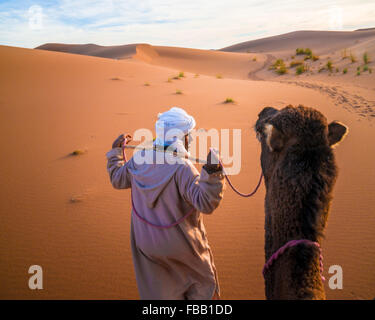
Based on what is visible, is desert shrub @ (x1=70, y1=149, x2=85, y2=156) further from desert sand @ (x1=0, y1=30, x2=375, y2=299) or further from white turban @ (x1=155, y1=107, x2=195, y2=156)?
white turban @ (x1=155, y1=107, x2=195, y2=156)

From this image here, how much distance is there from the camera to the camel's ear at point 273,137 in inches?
67.6

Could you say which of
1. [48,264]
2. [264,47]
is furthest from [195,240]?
[264,47]

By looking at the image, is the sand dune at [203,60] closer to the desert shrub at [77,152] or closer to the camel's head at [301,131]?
the desert shrub at [77,152]

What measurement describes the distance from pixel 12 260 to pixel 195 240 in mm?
3242

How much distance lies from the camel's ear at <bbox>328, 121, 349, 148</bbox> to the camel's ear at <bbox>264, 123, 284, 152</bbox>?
34 centimetres

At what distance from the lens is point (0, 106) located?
9797mm

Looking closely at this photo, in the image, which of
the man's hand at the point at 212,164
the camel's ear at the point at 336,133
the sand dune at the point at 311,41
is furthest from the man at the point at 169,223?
the sand dune at the point at 311,41

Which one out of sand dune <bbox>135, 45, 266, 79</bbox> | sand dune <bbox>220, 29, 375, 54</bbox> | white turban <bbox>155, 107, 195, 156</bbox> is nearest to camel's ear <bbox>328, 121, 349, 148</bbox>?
white turban <bbox>155, 107, 195, 156</bbox>

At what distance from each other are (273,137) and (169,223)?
3.23 feet

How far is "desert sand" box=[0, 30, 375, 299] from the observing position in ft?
12.2

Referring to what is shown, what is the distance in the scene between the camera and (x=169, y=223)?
2.07m
